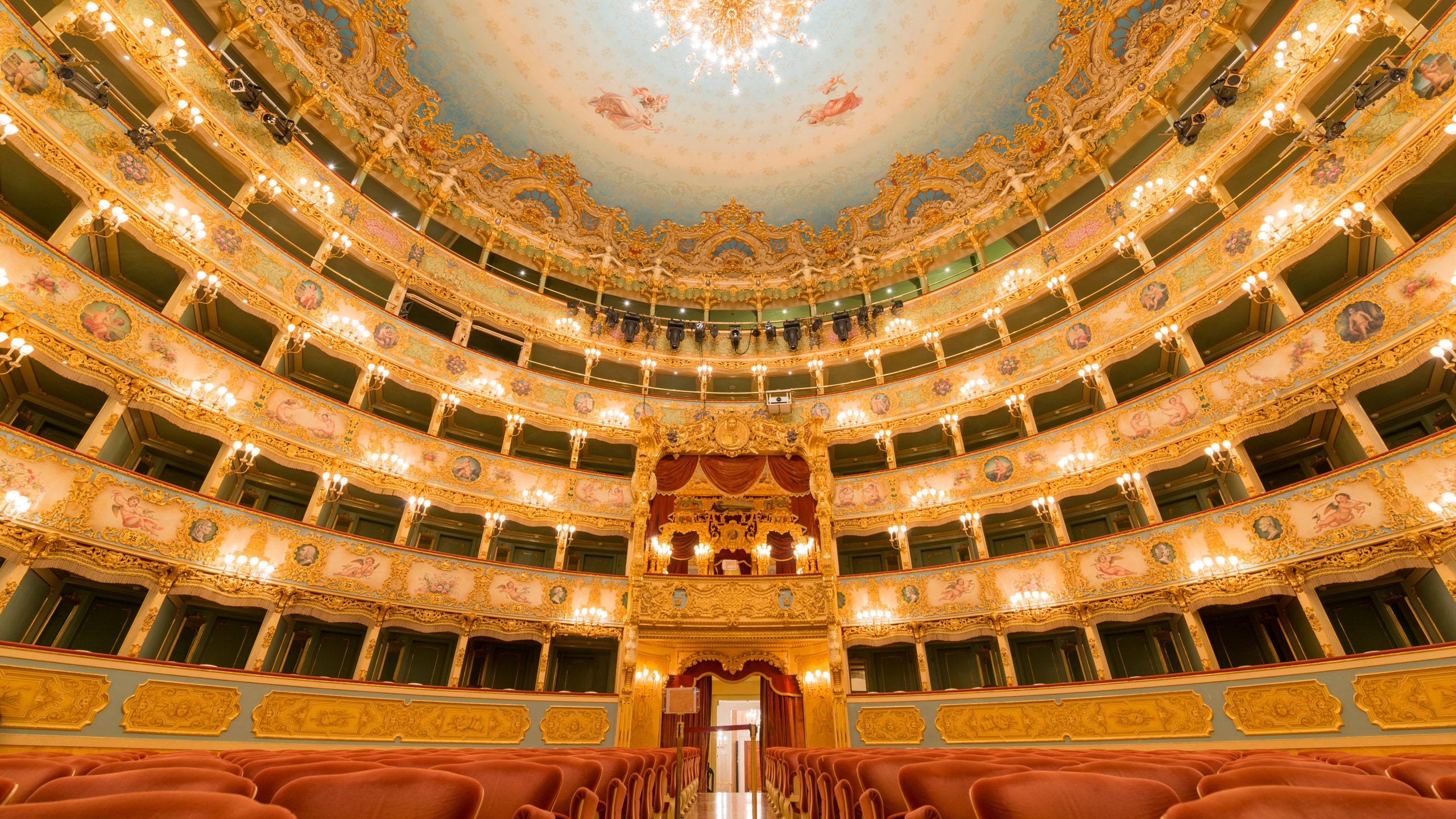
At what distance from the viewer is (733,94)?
19891mm

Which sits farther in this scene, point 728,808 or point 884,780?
point 728,808

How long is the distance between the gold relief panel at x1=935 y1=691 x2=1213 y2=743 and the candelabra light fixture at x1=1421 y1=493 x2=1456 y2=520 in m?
4.62

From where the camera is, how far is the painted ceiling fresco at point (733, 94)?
17562mm

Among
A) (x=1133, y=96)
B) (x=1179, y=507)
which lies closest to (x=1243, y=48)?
(x=1133, y=96)

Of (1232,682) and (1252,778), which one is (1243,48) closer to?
(1232,682)

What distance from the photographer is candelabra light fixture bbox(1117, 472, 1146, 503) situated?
13422mm

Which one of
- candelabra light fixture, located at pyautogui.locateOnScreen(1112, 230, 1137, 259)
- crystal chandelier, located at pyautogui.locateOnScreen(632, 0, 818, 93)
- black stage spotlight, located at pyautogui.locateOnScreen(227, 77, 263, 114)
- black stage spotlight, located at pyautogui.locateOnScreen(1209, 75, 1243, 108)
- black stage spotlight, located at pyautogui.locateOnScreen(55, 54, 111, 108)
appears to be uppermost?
crystal chandelier, located at pyautogui.locateOnScreen(632, 0, 818, 93)

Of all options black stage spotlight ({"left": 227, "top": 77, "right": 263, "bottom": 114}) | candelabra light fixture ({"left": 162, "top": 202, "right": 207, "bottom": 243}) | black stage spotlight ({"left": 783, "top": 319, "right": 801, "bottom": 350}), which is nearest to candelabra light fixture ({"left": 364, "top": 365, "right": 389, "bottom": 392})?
candelabra light fixture ({"left": 162, "top": 202, "right": 207, "bottom": 243})

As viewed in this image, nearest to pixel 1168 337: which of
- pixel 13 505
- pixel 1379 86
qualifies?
pixel 1379 86

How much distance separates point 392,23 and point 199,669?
55.3 feet

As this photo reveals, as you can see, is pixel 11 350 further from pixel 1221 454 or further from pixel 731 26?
pixel 1221 454

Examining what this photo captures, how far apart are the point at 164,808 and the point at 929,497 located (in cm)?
1672

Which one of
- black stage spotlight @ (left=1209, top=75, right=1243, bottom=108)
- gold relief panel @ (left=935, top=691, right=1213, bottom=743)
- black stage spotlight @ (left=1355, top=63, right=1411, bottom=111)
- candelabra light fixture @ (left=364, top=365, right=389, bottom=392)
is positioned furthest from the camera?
candelabra light fixture @ (left=364, top=365, right=389, bottom=392)

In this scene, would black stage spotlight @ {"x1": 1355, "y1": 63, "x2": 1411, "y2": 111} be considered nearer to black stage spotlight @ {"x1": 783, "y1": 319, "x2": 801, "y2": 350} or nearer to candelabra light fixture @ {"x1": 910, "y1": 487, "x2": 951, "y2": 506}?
candelabra light fixture @ {"x1": 910, "y1": 487, "x2": 951, "y2": 506}
